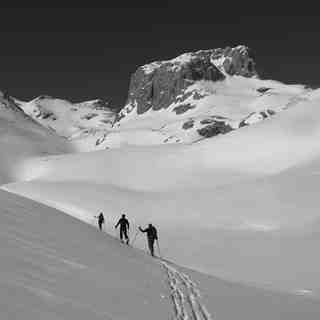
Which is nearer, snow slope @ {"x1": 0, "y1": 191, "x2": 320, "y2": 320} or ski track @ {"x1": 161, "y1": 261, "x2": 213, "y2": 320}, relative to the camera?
snow slope @ {"x1": 0, "y1": 191, "x2": 320, "y2": 320}

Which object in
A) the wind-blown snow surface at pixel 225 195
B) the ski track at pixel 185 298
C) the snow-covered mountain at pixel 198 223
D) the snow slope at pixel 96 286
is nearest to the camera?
the snow slope at pixel 96 286

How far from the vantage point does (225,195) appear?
189 feet

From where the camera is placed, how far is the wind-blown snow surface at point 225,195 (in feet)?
102

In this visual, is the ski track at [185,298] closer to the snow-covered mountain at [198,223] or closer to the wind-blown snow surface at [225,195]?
the snow-covered mountain at [198,223]

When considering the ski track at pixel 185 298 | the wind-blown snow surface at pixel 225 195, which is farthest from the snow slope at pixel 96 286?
the wind-blown snow surface at pixel 225 195

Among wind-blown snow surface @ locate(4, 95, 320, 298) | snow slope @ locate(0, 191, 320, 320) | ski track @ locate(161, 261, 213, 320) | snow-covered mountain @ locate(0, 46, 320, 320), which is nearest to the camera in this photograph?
snow slope @ locate(0, 191, 320, 320)

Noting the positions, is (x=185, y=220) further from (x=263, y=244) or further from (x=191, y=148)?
(x=191, y=148)

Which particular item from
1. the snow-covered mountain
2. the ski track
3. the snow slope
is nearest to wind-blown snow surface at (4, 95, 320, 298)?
the snow-covered mountain

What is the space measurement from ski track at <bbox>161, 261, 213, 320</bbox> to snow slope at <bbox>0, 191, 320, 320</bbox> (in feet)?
0.09

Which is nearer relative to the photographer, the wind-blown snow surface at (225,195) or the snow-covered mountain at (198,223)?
the snow-covered mountain at (198,223)

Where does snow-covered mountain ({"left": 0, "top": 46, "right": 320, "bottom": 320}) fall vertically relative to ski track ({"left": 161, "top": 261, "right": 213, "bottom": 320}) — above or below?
above

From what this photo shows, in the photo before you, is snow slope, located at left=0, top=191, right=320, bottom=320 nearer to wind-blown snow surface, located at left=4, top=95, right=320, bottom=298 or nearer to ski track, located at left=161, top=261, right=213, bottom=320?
ski track, located at left=161, top=261, right=213, bottom=320

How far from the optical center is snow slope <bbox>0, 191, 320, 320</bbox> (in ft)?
33.2

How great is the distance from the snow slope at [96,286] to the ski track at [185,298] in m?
0.03
